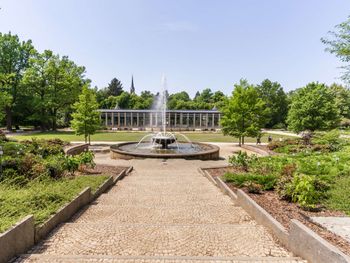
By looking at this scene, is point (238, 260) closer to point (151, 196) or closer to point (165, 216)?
point (165, 216)

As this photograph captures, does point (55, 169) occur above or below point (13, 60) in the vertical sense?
below

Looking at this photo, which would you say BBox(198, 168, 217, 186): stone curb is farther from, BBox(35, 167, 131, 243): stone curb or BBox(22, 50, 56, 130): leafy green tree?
BBox(22, 50, 56, 130): leafy green tree

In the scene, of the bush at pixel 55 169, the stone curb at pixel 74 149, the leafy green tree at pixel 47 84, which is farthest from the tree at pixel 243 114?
the leafy green tree at pixel 47 84

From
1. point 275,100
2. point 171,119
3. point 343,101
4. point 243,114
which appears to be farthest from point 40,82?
point 343,101

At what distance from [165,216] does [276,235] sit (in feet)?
8.09

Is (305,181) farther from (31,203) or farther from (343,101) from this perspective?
(343,101)

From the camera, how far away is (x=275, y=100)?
62.7 meters

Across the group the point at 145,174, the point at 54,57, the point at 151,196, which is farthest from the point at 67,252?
the point at 54,57

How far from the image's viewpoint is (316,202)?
572cm

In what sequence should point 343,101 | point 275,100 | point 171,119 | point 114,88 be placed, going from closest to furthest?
1. point 343,101
2. point 171,119
3. point 275,100
4. point 114,88

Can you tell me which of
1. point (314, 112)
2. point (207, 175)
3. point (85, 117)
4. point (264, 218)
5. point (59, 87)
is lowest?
point (207, 175)

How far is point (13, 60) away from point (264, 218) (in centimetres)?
4769

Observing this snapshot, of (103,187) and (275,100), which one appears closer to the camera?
(103,187)

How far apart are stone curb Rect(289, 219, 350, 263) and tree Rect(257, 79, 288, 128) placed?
61863mm
